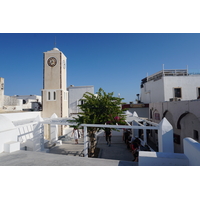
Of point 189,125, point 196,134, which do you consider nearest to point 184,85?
point 189,125

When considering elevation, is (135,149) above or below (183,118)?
below

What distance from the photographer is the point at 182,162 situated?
3559 millimetres

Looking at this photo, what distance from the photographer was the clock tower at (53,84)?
17266mm

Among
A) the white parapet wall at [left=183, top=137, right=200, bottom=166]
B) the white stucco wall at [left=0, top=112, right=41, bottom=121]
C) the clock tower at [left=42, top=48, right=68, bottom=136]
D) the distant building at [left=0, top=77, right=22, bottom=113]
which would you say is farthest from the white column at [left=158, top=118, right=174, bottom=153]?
the distant building at [left=0, top=77, right=22, bottom=113]

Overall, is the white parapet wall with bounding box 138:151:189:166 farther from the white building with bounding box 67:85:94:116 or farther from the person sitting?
the white building with bounding box 67:85:94:116

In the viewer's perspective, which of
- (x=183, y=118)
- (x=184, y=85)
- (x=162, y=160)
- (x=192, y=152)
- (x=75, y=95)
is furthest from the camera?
(x=75, y=95)

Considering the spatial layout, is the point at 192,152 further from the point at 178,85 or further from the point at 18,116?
the point at 178,85

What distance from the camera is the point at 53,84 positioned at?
57.7 feet

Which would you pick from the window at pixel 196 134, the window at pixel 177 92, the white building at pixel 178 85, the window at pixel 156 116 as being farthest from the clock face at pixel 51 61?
the window at pixel 177 92

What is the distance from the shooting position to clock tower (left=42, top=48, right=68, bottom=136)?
17.3m

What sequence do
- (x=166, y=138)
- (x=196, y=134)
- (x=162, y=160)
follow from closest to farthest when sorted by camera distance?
(x=162, y=160) → (x=166, y=138) → (x=196, y=134)

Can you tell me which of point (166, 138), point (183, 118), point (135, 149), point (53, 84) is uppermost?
point (53, 84)

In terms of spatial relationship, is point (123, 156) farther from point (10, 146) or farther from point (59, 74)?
point (59, 74)

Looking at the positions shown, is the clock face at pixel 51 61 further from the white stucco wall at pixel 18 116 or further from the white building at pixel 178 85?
the white building at pixel 178 85
